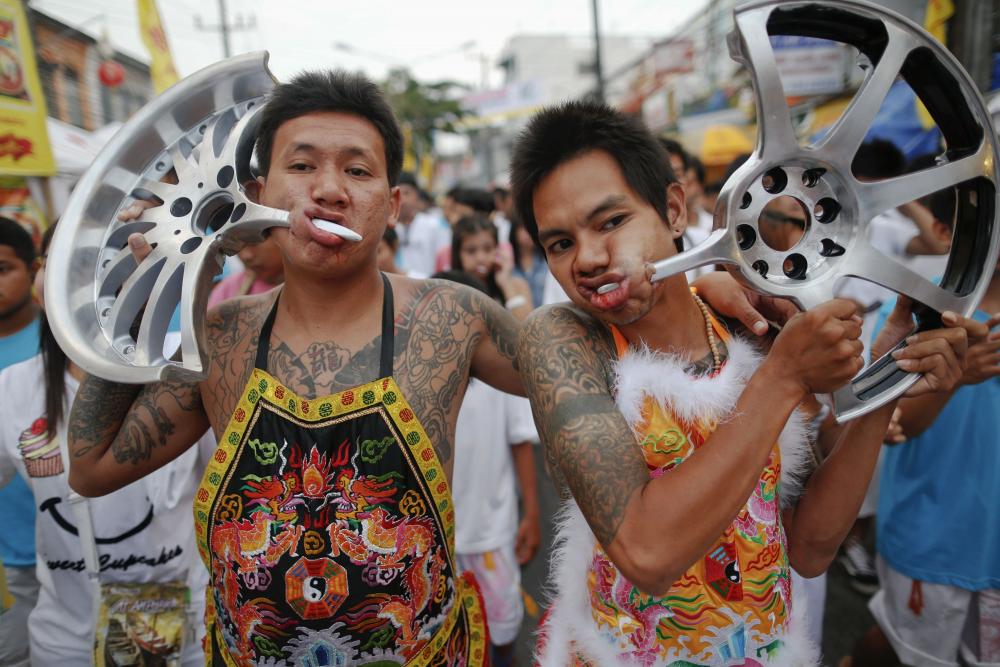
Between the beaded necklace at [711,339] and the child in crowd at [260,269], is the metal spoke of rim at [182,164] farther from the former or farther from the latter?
the beaded necklace at [711,339]

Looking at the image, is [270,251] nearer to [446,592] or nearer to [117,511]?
[117,511]

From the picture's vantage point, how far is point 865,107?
3.84 ft

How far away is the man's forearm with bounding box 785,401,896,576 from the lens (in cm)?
142

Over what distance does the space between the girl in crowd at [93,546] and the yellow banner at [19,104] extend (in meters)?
2.43

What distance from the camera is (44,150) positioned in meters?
4.21

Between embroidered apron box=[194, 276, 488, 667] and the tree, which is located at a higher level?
the tree

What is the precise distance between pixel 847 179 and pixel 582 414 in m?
0.68

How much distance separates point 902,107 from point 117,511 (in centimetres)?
676

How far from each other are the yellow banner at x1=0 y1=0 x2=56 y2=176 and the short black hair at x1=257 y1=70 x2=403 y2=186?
10.8ft

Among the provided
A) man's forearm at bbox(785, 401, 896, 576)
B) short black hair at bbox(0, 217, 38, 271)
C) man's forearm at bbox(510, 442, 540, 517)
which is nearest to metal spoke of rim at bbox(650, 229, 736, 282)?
man's forearm at bbox(785, 401, 896, 576)

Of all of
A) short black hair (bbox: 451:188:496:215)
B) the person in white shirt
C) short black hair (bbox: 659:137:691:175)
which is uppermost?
short black hair (bbox: 451:188:496:215)

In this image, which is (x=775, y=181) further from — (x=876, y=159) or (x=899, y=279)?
(x=876, y=159)

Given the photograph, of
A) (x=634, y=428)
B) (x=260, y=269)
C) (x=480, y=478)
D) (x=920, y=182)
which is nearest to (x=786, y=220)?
(x=920, y=182)

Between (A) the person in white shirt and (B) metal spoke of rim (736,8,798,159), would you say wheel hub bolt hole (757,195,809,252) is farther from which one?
(A) the person in white shirt
